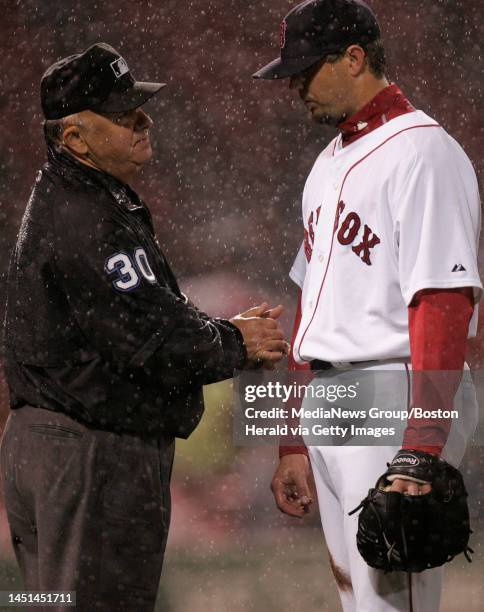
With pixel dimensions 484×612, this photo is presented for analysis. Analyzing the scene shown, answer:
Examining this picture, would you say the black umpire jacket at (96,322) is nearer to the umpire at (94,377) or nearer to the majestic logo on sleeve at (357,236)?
the umpire at (94,377)

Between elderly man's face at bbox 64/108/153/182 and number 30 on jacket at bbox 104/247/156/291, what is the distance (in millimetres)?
219

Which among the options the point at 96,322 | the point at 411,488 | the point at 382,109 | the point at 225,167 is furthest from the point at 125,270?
the point at 225,167

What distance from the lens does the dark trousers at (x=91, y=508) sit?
1722 millimetres

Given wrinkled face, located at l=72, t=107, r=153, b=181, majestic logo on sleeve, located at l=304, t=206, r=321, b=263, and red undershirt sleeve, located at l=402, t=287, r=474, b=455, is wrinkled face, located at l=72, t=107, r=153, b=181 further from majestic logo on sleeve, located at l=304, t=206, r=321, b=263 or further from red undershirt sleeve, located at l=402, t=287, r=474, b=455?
red undershirt sleeve, located at l=402, t=287, r=474, b=455

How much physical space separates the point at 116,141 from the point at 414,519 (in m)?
0.90

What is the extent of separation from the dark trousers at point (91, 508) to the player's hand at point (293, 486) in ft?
0.72

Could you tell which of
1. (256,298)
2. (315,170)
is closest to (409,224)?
(315,170)

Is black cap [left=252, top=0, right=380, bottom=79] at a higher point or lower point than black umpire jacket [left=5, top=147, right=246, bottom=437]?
higher

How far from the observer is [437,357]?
140cm

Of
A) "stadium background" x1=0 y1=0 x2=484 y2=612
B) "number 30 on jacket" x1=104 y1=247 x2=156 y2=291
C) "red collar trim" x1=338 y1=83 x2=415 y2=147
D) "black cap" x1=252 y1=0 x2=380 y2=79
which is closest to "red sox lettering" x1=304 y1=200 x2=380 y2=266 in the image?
"red collar trim" x1=338 y1=83 x2=415 y2=147

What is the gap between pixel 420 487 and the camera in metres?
1.38

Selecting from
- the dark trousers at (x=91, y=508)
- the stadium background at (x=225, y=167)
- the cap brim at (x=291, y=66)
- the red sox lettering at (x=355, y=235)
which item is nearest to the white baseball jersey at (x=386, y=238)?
the red sox lettering at (x=355, y=235)

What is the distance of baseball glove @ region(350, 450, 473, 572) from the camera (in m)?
1.38

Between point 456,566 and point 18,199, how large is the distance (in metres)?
1.81
